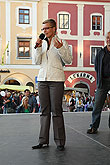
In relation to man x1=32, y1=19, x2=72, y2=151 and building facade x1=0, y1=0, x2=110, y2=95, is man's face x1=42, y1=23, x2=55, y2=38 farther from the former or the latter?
building facade x1=0, y1=0, x2=110, y2=95

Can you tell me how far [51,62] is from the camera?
400 cm

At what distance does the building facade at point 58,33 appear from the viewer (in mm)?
25734

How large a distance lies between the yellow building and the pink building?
193 cm

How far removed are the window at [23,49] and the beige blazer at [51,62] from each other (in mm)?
22197

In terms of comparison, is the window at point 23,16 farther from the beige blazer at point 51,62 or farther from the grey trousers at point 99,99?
the beige blazer at point 51,62

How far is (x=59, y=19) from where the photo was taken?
26766 millimetres

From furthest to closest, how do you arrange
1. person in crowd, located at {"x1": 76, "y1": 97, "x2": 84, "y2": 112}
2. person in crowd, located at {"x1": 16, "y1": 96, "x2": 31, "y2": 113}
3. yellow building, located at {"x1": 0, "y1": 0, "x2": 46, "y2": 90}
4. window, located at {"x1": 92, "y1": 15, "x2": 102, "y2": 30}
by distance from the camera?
window, located at {"x1": 92, "y1": 15, "x2": 102, "y2": 30} < yellow building, located at {"x1": 0, "y1": 0, "x2": 46, "y2": 90} < person in crowd, located at {"x1": 76, "y1": 97, "x2": 84, "y2": 112} < person in crowd, located at {"x1": 16, "y1": 96, "x2": 31, "y2": 113}

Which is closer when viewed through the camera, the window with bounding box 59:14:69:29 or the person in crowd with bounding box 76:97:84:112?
the person in crowd with bounding box 76:97:84:112

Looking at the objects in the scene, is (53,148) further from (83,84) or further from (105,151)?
(83,84)

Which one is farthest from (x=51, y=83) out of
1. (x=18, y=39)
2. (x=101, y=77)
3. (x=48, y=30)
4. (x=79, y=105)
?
(x=18, y=39)

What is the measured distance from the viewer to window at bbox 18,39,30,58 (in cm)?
2612

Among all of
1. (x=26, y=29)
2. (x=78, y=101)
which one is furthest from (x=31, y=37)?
(x=78, y=101)

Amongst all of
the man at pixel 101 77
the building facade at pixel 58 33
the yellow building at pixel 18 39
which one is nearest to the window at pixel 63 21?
the building facade at pixel 58 33

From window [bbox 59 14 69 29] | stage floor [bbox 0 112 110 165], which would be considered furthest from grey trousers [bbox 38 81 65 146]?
window [bbox 59 14 69 29]
